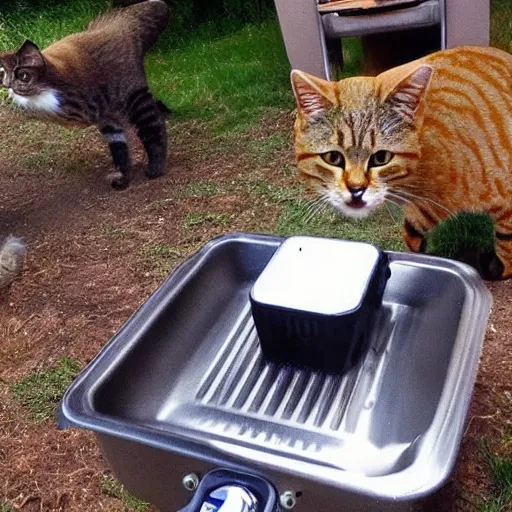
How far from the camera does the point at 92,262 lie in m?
2.32

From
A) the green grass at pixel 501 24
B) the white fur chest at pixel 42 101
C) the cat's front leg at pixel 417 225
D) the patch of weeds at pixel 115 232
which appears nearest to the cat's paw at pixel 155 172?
the patch of weeds at pixel 115 232

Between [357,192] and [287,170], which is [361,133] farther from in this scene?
[287,170]

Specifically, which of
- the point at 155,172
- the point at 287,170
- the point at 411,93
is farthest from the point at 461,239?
the point at 155,172

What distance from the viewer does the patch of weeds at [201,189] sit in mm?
2611

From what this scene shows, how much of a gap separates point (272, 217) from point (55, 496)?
1.23 meters

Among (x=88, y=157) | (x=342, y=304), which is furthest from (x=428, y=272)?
(x=88, y=157)

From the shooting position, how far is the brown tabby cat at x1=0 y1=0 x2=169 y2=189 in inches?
94.0

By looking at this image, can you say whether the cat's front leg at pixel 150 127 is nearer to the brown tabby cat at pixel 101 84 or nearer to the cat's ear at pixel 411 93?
the brown tabby cat at pixel 101 84

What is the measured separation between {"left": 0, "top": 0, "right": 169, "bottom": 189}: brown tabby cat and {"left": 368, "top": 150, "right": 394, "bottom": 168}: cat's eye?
1451 millimetres

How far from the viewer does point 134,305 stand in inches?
80.2

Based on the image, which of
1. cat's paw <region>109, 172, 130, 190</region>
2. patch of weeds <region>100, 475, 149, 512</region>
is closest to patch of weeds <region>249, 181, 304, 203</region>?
cat's paw <region>109, 172, 130, 190</region>

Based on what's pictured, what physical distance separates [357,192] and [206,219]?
1073mm

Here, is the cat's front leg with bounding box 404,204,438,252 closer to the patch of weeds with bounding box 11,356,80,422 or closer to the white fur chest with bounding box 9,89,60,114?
the patch of weeds with bounding box 11,356,80,422

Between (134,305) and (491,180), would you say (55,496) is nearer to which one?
(134,305)
